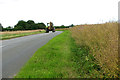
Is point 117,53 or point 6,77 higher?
point 117,53

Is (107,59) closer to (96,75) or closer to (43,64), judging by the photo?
(96,75)

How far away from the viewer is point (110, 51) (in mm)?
5000

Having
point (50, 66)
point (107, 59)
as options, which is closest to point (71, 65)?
point (50, 66)

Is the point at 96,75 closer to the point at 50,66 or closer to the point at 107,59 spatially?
the point at 107,59

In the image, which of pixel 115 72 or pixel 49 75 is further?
pixel 49 75

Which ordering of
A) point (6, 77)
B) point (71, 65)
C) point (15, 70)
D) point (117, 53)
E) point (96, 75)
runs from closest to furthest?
point (117, 53) < point (96, 75) < point (6, 77) < point (15, 70) < point (71, 65)

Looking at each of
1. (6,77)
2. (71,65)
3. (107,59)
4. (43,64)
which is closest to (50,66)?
(43,64)

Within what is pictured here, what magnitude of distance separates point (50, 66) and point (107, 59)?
9.47 feet

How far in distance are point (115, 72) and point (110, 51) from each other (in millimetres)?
682

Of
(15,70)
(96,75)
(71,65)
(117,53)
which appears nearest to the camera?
(117,53)

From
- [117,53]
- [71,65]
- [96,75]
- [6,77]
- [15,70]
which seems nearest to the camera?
[117,53]

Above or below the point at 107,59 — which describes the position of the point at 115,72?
below

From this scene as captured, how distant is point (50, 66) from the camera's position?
6.91m

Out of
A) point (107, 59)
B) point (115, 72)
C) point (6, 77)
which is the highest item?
point (107, 59)
